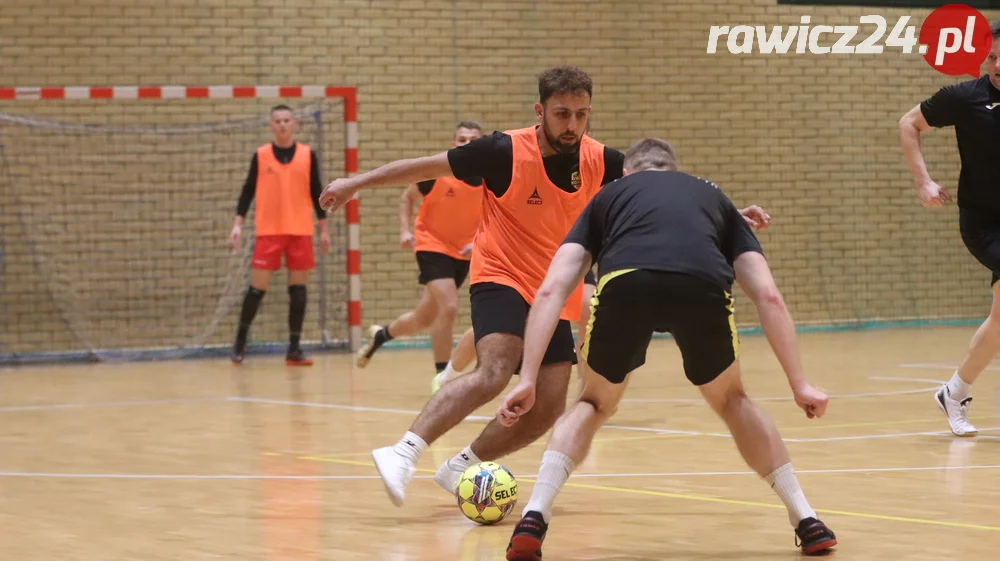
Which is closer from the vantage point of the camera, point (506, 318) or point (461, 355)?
point (506, 318)

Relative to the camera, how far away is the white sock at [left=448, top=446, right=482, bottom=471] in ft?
21.0

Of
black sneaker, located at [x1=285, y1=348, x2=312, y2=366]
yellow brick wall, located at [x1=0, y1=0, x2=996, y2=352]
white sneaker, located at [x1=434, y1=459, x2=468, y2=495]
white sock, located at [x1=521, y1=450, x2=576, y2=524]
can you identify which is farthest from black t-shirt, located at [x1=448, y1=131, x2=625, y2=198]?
yellow brick wall, located at [x1=0, y1=0, x2=996, y2=352]

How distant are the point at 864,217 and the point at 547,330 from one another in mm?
14374

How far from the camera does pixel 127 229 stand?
52.1ft

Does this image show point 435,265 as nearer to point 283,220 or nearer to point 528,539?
point 283,220

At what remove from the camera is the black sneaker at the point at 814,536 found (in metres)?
5.10

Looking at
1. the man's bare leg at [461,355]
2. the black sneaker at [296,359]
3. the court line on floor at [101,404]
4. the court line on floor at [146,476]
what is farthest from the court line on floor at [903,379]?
the court line on floor at [146,476]

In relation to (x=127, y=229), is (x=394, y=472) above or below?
above

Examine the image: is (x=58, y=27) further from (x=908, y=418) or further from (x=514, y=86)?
(x=908, y=418)

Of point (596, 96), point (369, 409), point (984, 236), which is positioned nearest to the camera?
point (984, 236)

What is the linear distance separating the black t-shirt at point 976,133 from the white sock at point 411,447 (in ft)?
12.7

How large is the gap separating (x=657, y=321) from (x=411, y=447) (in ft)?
4.62

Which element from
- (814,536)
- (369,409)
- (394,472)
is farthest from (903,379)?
(814,536)

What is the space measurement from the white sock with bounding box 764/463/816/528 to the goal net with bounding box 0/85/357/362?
37.1 ft
